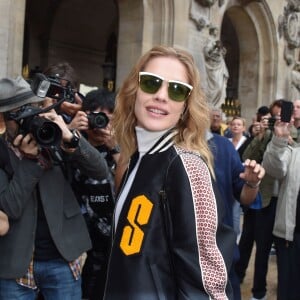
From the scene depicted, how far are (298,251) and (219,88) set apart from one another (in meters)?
8.32

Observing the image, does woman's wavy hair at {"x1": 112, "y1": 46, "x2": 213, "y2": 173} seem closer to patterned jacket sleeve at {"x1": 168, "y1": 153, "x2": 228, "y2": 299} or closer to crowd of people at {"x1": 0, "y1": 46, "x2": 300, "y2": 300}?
crowd of people at {"x1": 0, "y1": 46, "x2": 300, "y2": 300}

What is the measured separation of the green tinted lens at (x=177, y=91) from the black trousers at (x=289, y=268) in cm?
246

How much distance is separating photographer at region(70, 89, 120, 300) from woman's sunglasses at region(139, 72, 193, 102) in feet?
3.18

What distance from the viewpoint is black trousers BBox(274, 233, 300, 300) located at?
385 cm

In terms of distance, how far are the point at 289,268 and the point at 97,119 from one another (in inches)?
82.3

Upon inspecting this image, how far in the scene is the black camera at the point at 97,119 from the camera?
108 inches

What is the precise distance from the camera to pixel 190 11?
36.2 ft

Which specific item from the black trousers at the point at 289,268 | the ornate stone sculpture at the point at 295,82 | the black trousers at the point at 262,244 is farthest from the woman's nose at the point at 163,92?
the ornate stone sculpture at the point at 295,82

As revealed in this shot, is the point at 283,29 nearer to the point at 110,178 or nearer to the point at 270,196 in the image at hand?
the point at 270,196

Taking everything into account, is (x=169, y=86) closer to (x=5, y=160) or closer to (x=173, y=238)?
(x=173, y=238)

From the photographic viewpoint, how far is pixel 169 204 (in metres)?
1.56

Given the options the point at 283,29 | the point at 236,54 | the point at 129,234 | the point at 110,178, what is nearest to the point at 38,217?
the point at 110,178

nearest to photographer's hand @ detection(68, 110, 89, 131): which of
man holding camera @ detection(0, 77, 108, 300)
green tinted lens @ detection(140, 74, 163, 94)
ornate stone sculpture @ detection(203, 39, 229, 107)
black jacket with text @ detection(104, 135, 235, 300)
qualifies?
man holding camera @ detection(0, 77, 108, 300)

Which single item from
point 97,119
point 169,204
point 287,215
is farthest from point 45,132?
point 287,215
